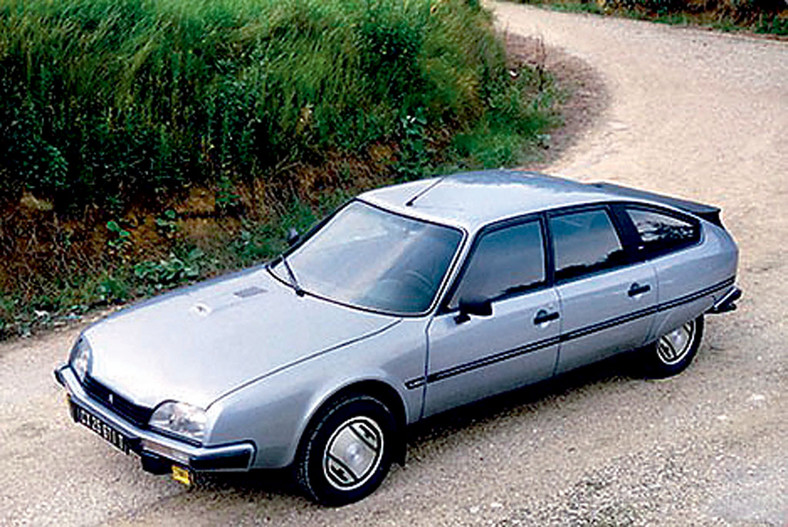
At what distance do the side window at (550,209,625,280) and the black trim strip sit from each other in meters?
0.36

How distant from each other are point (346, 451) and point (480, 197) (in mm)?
2152

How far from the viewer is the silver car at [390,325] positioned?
5789 millimetres

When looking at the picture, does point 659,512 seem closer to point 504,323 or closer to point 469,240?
point 504,323

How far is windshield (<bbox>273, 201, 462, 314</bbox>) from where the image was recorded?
661 centimetres

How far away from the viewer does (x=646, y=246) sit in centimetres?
764

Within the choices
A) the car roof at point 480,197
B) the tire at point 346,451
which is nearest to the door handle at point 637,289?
the car roof at point 480,197

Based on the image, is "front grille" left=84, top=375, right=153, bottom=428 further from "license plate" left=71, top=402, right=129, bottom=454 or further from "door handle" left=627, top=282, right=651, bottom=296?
"door handle" left=627, top=282, right=651, bottom=296

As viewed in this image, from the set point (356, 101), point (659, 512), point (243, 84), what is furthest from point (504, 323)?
point (356, 101)

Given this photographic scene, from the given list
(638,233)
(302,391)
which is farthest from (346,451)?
(638,233)

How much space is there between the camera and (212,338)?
20.5ft

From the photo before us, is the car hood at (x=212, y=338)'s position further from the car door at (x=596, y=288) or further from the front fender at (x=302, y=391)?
the car door at (x=596, y=288)

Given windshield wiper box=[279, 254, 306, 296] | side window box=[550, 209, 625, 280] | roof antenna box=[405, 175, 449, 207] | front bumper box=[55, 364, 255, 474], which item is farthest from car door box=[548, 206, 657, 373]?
front bumper box=[55, 364, 255, 474]

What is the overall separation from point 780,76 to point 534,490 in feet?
51.6

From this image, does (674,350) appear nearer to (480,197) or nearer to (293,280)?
(480,197)
